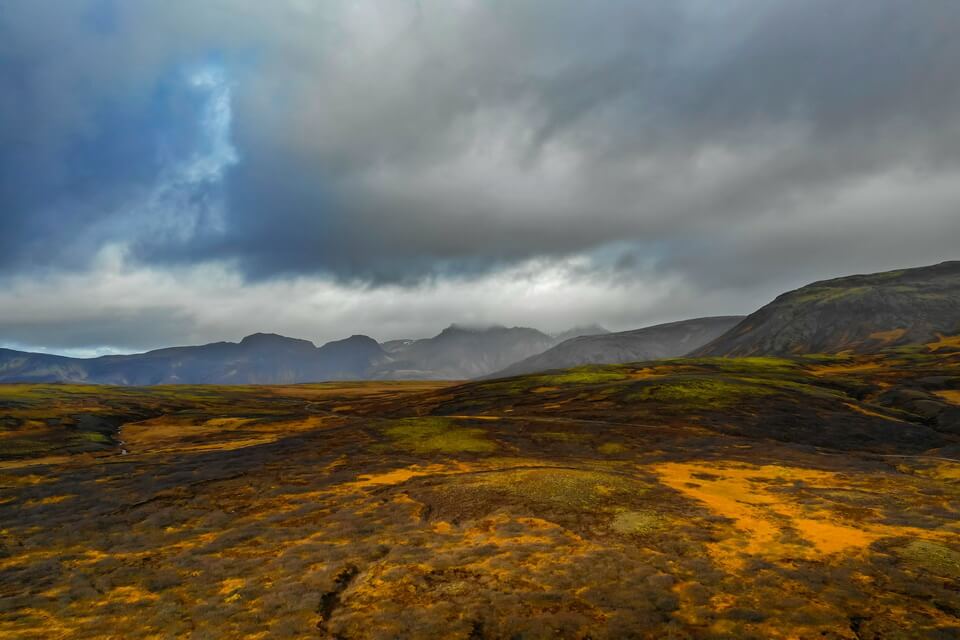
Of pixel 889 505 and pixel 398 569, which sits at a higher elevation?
pixel 398 569

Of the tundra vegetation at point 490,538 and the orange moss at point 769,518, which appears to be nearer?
the tundra vegetation at point 490,538

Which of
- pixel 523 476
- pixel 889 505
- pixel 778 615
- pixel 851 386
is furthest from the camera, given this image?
pixel 851 386

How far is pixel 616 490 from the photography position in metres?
30.6

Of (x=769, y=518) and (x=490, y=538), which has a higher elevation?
(x=490, y=538)

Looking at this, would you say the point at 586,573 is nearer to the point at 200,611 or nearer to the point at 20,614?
the point at 200,611

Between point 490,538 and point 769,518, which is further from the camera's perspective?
point 769,518

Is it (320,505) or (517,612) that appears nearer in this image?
(517,612)

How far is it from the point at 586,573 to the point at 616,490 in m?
13.4

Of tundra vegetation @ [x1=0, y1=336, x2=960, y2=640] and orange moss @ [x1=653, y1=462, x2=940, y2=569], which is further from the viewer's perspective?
orange moss @ [x1=653, y1=462, x2=940, y2=569]

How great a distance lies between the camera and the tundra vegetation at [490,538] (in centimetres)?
1497

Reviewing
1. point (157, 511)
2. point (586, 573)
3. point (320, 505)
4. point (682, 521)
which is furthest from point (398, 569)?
point (157, 511)

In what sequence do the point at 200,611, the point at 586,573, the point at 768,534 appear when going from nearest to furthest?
the point at 200,611
the point at 586,573
the point at 768,534

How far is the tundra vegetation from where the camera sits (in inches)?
589

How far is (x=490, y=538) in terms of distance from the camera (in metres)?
22.4
